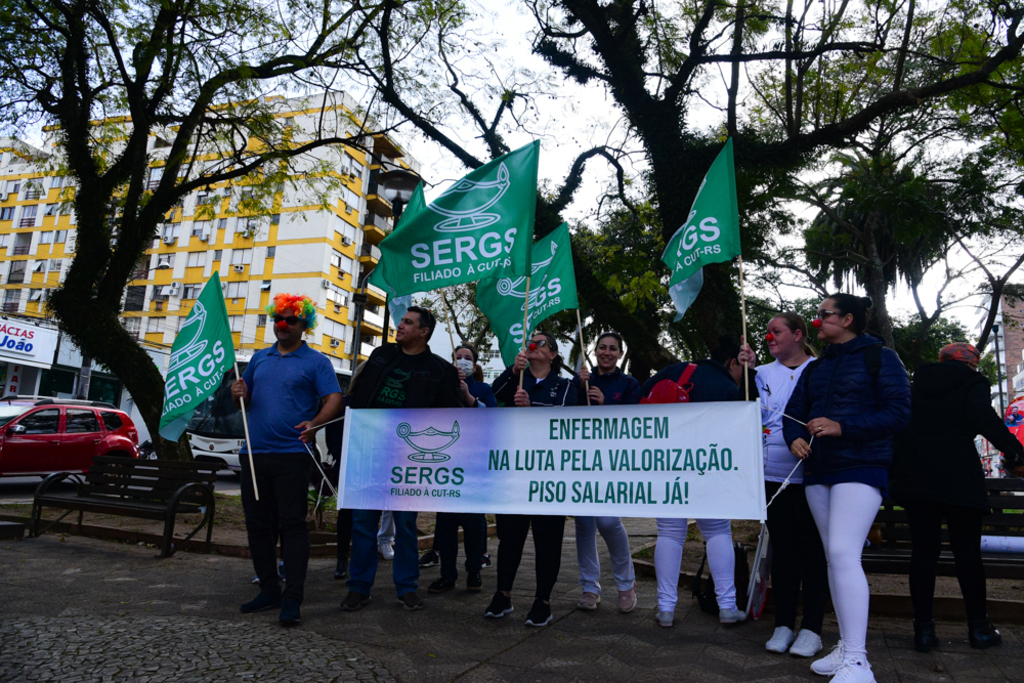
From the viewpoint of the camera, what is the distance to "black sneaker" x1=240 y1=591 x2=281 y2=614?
4.97 metres

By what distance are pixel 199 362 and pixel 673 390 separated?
3.53 metres

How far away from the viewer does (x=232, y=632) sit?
4.43 meters

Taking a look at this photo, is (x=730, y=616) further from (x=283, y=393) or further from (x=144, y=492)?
(x=144, y=492)

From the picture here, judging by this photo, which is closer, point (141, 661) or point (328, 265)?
point (141, 661)

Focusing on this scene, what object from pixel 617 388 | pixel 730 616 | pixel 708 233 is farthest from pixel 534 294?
pixel 730 616

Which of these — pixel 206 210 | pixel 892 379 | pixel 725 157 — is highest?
pixel 206 210

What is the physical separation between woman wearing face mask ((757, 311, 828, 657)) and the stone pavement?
0.20m

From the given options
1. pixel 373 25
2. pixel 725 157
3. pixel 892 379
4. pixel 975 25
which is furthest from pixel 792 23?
pixel 892 379

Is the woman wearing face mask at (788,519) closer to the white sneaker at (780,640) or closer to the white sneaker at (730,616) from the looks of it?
the white sneaker at (780,640)

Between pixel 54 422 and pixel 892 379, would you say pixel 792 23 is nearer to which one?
pixel 892 379

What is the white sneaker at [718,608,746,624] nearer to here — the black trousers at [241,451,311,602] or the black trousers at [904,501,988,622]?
the black trousers at [904,501,988,622]

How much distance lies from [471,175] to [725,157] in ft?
5.83

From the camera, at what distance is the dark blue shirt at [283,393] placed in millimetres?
5113

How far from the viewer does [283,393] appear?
5203 mm
